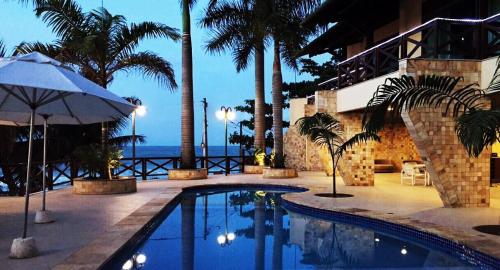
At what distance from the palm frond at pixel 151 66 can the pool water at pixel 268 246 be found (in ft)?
17.5

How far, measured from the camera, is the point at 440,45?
8898mm

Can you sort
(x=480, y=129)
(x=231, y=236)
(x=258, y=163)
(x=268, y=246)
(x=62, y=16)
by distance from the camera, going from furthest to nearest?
(x=258, y=163) < (x=62, y=16) < (x=231, y=236) < (x=268, y=246) < (x=480, y=129)

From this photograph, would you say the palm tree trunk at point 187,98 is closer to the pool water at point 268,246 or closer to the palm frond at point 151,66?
the palm frond at point 151,66

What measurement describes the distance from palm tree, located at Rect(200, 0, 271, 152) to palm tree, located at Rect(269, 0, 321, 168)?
0.59m

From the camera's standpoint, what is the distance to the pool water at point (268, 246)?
604cm

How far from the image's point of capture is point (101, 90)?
6.18 metres

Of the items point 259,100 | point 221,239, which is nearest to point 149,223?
point 221,239

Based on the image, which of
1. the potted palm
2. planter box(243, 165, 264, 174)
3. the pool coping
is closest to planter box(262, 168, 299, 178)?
planter box(243, 165, 264, 174)

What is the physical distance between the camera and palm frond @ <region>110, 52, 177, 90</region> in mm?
13295

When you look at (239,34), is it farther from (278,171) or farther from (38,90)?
(38,90)

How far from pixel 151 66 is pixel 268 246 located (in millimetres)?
8402

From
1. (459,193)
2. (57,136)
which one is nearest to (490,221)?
(459,193)

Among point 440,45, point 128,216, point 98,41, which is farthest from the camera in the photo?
point 98,41

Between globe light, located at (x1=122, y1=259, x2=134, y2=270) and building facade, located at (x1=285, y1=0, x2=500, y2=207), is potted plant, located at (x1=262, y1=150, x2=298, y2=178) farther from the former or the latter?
globe light, located at (x1=122, y1=259, x2=134, y2=270)
